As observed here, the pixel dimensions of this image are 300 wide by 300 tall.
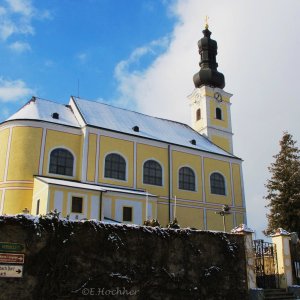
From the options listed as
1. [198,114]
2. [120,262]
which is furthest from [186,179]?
[120,262]

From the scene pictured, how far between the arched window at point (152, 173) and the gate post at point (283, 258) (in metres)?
15.0

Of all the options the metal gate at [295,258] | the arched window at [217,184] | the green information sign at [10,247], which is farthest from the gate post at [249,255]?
the arched window at [217,184]

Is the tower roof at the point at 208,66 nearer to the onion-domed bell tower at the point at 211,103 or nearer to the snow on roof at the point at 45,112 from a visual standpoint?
the onion-domed bell tower at the point at 211,103

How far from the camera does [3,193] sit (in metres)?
25.7

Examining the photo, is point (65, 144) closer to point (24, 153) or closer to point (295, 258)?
point (24, 153)

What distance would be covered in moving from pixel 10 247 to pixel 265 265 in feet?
34.2

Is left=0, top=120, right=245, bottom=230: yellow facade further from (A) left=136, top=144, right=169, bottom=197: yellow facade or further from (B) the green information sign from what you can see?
(B) the green information sign

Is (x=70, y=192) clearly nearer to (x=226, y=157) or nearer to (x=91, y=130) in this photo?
(x=91, y=130)

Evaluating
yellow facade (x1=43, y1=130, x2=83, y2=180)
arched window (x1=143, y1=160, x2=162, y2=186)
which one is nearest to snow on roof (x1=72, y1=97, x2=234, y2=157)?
yellow facade (x1=43, y1=130, x2=83, y2=180)

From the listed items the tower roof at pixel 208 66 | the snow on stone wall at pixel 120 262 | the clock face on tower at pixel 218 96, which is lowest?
the snow on stone wall at pixel 120 262

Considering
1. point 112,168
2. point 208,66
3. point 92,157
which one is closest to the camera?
point 92,157

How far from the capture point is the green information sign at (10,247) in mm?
10008

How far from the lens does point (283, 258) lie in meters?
15.5

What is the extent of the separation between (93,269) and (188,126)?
2946 cm
